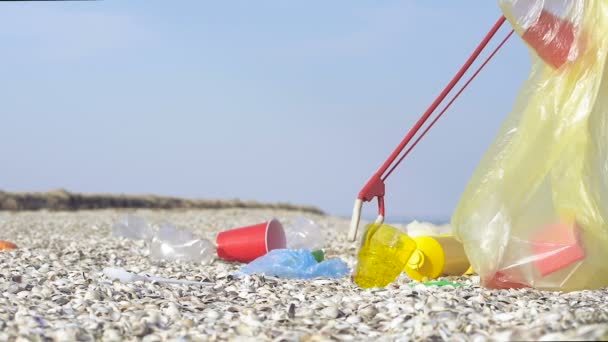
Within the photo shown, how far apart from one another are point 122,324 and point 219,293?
0.98 meters

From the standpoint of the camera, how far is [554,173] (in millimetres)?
4293

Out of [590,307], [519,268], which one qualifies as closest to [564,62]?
[519,268]

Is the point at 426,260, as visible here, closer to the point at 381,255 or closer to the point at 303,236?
the point at 381,255

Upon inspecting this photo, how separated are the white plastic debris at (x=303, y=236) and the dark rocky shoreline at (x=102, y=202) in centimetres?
1296

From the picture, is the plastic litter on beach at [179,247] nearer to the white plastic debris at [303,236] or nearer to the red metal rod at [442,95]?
the white plastic debris at [303,236]

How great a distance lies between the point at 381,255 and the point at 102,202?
17.4m

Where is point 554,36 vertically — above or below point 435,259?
above

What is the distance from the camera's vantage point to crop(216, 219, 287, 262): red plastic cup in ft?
21.5

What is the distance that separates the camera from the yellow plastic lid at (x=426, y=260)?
5.30 m

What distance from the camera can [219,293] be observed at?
4.29 meters

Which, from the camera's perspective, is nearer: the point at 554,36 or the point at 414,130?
the point at 554,36

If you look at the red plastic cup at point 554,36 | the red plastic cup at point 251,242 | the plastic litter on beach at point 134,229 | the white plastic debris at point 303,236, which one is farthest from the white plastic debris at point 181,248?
the red plastic cup at point 554,36

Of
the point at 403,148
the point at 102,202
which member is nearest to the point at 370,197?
the point at 403,148

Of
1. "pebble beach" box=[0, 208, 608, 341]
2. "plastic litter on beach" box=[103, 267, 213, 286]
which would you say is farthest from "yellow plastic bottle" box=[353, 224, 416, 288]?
"plastic litter on beach" box=[103, 267, 213, 286]
